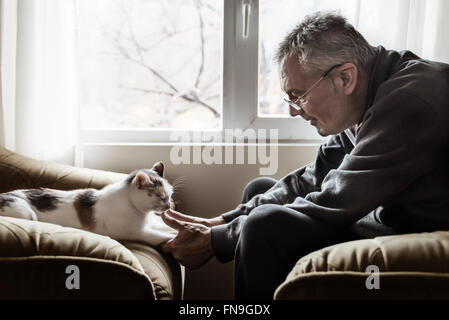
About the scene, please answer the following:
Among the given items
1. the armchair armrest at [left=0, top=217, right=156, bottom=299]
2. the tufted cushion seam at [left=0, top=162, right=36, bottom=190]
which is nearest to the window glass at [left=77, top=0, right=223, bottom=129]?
the tufted cushion seam at [left=0, top=162, right=36, bottom=190]

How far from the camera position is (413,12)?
1.77 metres

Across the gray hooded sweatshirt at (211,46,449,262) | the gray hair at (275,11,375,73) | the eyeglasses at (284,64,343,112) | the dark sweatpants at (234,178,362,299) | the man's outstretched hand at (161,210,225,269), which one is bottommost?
the man's outstretched hand at (161,210,225,269)

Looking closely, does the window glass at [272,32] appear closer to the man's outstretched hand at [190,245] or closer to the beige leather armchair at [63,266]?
the man's outstretched hand at [190,245]

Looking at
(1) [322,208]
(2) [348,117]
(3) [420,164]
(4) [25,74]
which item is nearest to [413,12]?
(2) [348,117]

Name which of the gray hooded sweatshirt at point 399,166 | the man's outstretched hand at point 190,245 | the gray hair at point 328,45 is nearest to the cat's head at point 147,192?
the man's outstretched hand at point 190,245

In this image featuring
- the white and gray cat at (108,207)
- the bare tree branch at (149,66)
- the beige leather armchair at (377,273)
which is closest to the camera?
the beige leather armchair at (377,273)

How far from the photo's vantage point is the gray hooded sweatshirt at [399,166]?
971 mm

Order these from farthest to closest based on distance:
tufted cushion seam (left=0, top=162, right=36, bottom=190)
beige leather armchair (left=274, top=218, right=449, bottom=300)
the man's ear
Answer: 1. tufted cushion seam (left=0, top=162, right=36, bottom=190)
2. the man's ear
3. beige leather armchair (left=274, top=218, right=449, bottom=300)

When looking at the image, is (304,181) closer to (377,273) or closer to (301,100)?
(301,100)

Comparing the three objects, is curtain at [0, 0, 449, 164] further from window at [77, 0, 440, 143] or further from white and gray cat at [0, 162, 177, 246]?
white and gray cat at [0, 162, 177, 246]

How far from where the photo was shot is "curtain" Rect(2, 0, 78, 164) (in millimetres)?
1751

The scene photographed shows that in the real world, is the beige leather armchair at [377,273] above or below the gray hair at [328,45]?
below

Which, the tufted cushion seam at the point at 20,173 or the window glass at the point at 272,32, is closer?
the tufted cushion seam at the point at 20,173

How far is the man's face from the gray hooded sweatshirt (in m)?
0.12
